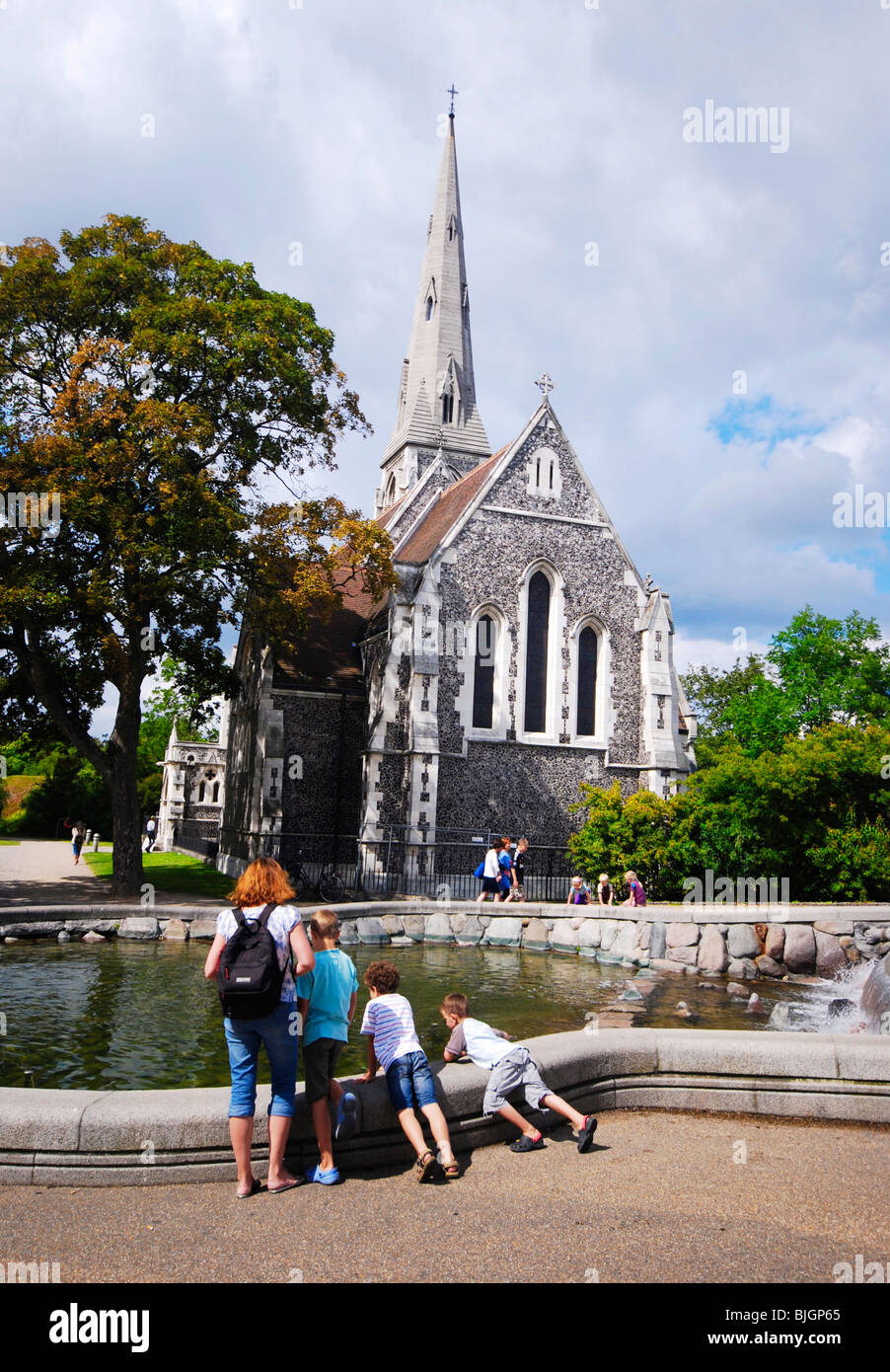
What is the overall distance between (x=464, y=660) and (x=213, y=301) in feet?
34.2

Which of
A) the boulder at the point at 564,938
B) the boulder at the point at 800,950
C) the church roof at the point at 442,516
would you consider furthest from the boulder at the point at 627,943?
the church roof at the point at 442,516

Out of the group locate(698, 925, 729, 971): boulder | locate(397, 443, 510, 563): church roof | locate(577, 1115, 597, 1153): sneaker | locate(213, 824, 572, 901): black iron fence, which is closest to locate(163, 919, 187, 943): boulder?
locate(213, 824, 572, 901): black iron fence

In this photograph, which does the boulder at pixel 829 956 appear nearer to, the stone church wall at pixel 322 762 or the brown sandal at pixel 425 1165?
the brown sandal at pixel 425 1165

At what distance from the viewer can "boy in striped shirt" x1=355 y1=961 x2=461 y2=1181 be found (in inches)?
193

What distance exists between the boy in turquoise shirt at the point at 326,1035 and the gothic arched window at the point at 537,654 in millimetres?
20305

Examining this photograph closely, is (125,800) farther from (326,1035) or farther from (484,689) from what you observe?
(326,1035)

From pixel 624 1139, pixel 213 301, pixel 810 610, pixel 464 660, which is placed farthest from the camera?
pixel 810 610

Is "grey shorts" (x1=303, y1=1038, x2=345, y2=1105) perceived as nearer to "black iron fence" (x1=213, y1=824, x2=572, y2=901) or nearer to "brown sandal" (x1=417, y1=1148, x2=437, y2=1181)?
"brown sandal" (x1=417, y1=1148, x2=437, y2=1181)

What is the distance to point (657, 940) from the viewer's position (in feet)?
48.9

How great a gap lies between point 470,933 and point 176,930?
5.14 meters
